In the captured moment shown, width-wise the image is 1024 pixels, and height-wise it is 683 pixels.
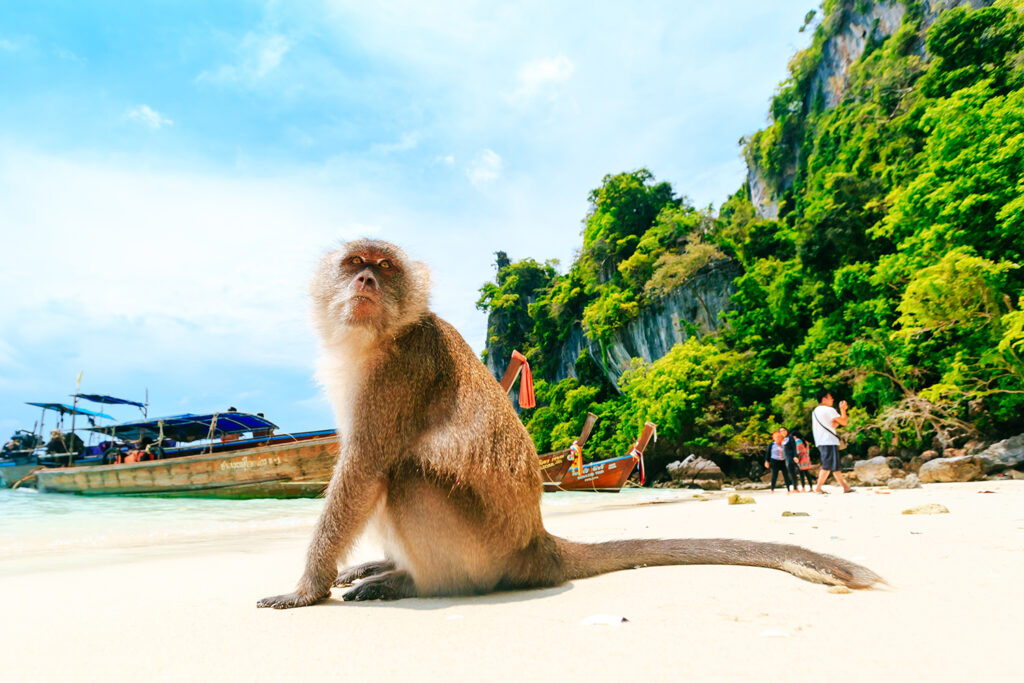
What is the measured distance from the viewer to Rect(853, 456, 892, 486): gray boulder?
14.5 metres

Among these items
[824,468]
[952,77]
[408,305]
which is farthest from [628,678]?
[952,77]

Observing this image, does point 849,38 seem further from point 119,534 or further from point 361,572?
point 119,534

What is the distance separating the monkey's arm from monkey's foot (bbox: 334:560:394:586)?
62 cm

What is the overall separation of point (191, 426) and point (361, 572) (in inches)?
910

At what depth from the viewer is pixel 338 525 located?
8.33 ft

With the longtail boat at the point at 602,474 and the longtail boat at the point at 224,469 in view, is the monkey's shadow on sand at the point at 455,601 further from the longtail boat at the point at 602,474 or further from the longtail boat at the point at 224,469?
the longtail boat at the point at 602,474

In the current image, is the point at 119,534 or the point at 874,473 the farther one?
the point at 874,473

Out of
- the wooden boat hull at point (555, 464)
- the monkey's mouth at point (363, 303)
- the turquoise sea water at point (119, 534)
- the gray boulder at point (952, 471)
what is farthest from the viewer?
the wooden boat hull at point (555, 464)

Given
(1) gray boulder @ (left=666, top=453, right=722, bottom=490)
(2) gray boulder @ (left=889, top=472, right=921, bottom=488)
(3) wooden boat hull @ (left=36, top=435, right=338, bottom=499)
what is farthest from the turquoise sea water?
(1) gray boulder @ (left=666, top=453, right=722, bottom=490)

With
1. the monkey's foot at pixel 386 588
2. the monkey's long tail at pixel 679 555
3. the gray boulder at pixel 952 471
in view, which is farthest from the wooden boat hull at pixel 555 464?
the monkey's foot at pixel 386 588

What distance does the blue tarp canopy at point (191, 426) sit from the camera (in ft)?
67.2

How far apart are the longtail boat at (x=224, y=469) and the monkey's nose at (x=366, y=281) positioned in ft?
49.1

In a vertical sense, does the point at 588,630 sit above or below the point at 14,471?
below

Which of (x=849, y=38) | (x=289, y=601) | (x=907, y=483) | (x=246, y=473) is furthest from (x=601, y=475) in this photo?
(x=849, y=38)
